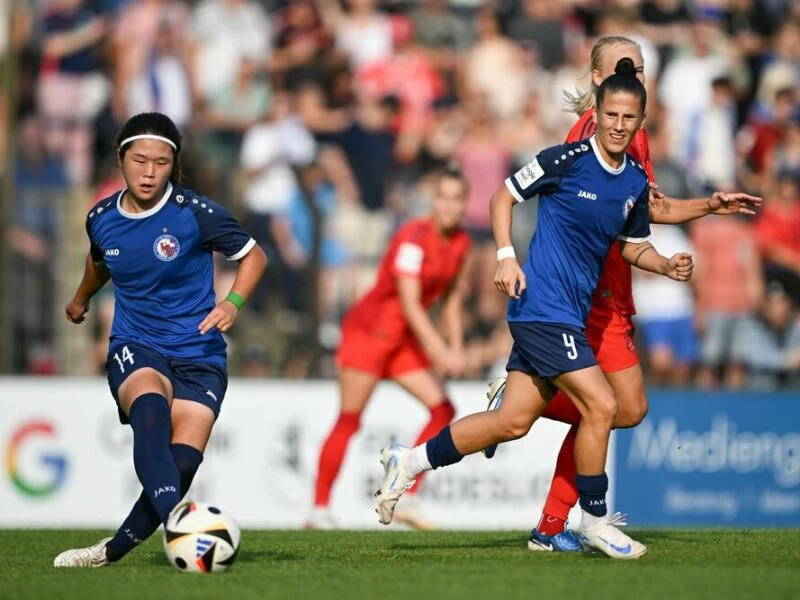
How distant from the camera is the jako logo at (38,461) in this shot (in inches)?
524

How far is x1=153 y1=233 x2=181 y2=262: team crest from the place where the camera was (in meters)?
7.28

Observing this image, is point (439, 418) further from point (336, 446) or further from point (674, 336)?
point (674, 336)

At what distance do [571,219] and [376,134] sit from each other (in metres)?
8.73

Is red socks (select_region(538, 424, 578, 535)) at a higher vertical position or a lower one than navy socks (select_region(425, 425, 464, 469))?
lower

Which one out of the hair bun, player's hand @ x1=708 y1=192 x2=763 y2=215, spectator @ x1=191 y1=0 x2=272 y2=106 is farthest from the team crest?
spectator @ x1=191 y1=0 x2=272 y2=106

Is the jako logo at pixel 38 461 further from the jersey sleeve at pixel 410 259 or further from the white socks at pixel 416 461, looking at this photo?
the white socks at pixel 416 461

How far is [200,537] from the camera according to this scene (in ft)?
21.5

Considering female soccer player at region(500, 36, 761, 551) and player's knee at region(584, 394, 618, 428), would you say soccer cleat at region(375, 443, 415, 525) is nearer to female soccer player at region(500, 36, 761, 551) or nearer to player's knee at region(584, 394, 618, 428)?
female soccer player at region(500, 36, 761, 551)

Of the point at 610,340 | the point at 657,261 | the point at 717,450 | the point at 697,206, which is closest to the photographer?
the point at 657,261

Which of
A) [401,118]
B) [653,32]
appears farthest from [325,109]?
[653,32]

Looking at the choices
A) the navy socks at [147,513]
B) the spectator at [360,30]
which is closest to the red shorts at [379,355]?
the navy socks at [147,513]

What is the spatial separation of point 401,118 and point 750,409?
16.9 feet

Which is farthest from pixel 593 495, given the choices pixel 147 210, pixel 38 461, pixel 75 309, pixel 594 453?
pixel 38 461

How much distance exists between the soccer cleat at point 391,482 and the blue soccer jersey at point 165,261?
1.19 meters
